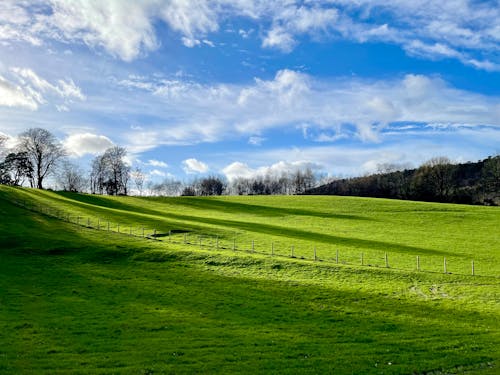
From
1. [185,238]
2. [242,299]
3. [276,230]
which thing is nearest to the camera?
[242,299]

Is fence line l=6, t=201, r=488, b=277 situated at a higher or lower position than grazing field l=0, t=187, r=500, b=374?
higher

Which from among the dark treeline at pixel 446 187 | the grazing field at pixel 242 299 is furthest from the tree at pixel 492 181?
the grazing field at pixel 242 299

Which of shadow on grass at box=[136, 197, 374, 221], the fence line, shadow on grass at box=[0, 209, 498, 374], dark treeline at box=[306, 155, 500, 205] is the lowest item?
shadow on grass at box=[0, 209, 498, 374]

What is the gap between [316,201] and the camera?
98.2m

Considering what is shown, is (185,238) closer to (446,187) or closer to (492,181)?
(446,187)

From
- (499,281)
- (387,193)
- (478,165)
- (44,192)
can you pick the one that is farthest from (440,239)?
A: (478,165)

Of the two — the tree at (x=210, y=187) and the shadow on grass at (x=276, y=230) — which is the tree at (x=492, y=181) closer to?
the shadow on grass at (x=276, y=230)

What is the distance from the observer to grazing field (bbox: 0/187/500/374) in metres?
18.3

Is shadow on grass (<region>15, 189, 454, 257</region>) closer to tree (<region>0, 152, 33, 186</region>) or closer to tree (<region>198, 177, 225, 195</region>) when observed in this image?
tree (<region>0, 152, 33, 186</region>)

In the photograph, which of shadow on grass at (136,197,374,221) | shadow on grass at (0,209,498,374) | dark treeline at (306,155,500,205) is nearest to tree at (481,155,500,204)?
dark treeline at (306,155,500,205)

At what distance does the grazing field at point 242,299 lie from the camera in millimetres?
18344

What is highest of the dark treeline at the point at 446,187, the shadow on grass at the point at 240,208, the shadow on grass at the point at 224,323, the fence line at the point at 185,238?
the dark treeline at the point at 446,187

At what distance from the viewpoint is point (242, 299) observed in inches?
1139

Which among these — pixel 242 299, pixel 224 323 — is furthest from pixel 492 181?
pixel 224 323
